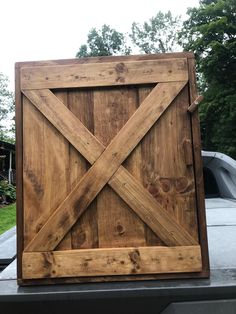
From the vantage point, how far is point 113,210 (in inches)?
81.8

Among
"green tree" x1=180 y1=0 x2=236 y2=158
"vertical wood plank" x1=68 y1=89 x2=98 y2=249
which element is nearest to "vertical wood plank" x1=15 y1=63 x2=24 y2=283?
"vertical wood plank" x1=68 y1=89 x2=98 y2=249

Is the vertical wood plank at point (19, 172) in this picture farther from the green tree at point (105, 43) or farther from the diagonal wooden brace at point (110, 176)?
the green tree at point (105, 43)

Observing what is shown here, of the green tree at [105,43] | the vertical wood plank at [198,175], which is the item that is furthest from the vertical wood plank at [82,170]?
the green tree at [105,43]

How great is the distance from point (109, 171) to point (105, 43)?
54796 mm

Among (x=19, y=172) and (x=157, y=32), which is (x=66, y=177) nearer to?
(x=19, y=172)

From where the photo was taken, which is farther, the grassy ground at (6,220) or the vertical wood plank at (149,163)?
the grassy ground at (6,220)

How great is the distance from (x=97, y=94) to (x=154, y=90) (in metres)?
0.30

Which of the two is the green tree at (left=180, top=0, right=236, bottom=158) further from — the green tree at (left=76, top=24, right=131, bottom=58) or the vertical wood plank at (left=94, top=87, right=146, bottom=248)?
the green tree at (left=76, top=24, right=131, bottom=58)

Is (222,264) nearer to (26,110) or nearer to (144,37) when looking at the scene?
(26,110)

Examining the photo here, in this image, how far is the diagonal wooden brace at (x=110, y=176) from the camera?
205 centimetres

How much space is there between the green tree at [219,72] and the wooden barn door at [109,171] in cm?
2168

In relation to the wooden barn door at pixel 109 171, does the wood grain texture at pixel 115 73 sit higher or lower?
higher

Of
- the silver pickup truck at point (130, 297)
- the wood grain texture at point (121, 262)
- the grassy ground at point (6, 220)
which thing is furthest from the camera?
the grassy ground at point (6, 220)

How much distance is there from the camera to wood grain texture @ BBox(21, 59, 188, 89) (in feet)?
6.95
